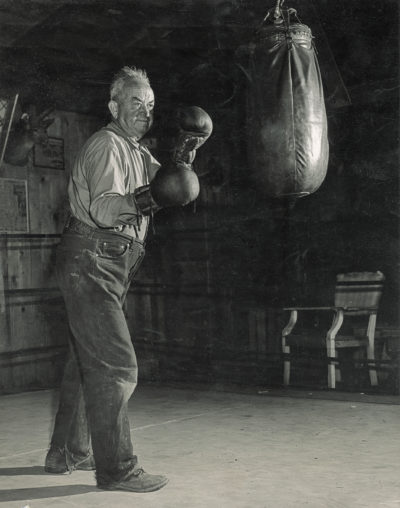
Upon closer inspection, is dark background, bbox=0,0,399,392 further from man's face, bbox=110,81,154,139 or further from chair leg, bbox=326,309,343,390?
man's face, bbox=110,81,154,139

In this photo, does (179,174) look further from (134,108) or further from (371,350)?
(371,350)

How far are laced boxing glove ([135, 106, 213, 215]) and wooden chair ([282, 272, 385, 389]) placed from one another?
10.2ft

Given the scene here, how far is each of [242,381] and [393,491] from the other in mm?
3218

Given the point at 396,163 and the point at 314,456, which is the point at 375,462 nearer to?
the point at 314,456

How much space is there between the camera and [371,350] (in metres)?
5.71

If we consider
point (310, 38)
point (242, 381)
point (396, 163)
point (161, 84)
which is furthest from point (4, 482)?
point (161, 84)

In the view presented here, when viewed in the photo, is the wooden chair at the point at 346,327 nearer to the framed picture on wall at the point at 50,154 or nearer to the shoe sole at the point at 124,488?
the framed picture on wall at the point at 50,154

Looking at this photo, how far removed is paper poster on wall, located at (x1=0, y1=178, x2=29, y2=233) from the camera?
627 cm

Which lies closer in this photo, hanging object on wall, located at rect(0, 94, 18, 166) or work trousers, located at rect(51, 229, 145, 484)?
→ work trousers, located at rect(51, 229, 145, 484)

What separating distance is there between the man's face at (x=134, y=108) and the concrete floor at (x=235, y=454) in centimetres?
153

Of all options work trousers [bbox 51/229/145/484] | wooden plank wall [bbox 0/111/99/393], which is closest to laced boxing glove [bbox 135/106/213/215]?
work trousers [bbox 51/229/145/484]

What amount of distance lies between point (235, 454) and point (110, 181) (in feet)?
5.24

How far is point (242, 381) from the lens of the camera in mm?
6223

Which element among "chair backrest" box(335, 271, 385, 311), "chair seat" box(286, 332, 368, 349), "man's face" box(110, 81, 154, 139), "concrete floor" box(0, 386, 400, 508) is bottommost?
"concrete floor" box(0, 386, 400, 508)
